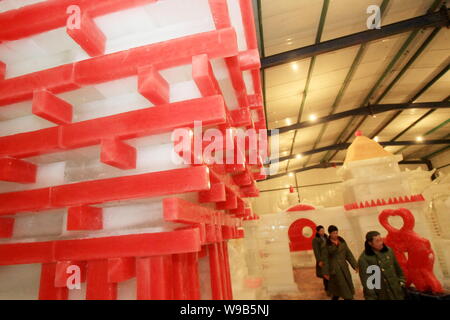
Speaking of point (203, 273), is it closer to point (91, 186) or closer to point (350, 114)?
point (91, 186)

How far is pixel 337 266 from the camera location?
524 cm

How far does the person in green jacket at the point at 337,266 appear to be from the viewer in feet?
17.1

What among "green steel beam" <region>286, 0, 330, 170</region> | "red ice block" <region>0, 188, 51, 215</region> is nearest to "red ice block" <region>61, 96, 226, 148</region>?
"red ice block" <region>0, 188, 51, 215</region>

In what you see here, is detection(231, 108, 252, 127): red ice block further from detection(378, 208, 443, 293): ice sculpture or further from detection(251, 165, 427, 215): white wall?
detection(251, 165, 427, 215): white wall

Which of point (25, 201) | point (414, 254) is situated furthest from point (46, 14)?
point (414, 254)

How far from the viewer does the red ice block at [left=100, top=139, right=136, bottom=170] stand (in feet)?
3.53

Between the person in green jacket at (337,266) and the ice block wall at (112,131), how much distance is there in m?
4.78

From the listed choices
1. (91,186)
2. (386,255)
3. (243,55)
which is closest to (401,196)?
(386,255)

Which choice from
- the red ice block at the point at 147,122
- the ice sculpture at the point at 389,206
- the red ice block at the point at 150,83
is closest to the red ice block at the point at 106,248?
the red ice block at the point at 147,122

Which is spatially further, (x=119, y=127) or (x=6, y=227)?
(x=6, y=227)

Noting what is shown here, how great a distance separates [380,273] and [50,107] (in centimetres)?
458

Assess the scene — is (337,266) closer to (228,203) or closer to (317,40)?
(228,203)

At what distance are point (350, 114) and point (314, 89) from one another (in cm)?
399

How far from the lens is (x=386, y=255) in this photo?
3.85 metres
